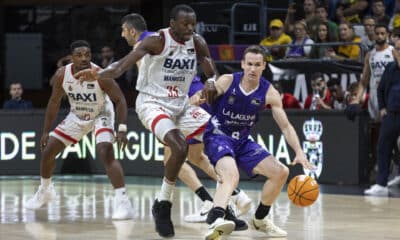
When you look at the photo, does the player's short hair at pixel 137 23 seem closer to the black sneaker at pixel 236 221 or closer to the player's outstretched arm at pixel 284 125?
the player's outstretched arm at pixel 284 125

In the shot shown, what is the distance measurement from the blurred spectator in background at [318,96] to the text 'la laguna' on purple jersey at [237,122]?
6199mm

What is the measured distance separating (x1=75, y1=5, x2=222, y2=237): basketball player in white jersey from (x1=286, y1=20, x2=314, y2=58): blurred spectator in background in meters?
7.17

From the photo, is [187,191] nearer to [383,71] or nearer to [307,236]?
[383,71]

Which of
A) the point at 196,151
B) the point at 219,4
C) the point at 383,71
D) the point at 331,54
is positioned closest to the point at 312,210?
the point at 196,151

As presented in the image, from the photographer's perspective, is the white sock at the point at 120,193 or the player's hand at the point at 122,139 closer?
the player's hand at the point at 122,139

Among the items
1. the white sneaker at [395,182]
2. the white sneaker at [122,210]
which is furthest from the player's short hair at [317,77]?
the white sneaker at [122,210]

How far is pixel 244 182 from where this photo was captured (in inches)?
618

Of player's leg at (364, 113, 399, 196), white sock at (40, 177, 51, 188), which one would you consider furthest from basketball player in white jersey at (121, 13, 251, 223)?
player's leg at (364, 113, 399, 196)

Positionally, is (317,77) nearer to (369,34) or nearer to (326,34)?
(369,34)

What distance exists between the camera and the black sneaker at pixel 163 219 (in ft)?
29.6

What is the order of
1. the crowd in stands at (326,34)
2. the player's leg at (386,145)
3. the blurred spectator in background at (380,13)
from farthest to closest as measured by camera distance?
the blurred spectator in background at (380,13)
the crowd in stands at (326,34)
the player's leg at (386,145)

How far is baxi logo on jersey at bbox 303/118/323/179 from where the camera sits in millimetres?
14969

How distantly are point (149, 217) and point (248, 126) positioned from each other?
80.9 inches

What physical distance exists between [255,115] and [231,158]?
57cm
